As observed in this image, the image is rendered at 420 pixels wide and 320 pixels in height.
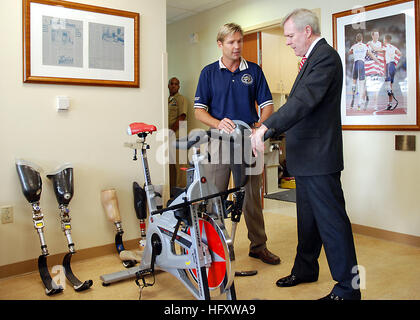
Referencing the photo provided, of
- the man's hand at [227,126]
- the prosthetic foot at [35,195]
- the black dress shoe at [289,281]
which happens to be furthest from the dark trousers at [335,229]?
the prosthetic foot at [35,195]

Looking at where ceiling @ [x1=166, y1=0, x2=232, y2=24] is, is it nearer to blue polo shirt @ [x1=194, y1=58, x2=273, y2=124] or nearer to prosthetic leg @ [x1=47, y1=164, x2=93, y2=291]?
blue polo shirt @ [x1=194, y1=58, x2=273, y2=124]

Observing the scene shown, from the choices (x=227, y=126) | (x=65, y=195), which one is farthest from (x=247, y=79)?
(x=65, y=195)

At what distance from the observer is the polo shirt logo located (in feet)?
9.57

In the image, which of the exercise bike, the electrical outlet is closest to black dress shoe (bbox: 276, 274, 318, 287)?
the exercise bike

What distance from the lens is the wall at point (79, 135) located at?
283 centimetres

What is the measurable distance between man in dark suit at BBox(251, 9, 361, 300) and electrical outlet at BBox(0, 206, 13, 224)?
6.18ft

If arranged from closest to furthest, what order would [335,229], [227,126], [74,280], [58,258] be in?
[335,229] < [227,126] < [74,280] < [58,258]

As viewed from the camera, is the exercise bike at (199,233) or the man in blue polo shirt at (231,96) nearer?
the exercise bike at (199,233)

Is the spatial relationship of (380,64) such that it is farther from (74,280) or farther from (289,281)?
(74,280)

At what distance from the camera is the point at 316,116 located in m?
2.17

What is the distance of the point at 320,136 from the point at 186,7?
3816mm

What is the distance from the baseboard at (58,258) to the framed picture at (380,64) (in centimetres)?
243

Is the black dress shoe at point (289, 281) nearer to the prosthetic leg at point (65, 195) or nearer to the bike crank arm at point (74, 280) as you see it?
the bike crank arm at point (74, 280)
